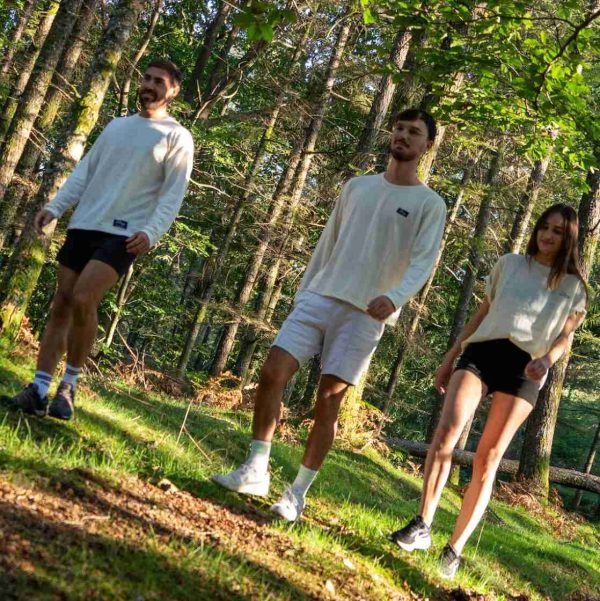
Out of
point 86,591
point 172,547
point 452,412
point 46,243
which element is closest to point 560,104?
point 452,412

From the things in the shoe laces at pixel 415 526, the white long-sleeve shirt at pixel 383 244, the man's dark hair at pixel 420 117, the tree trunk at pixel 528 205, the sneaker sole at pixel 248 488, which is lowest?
the sneaker sole at pixel 248 488

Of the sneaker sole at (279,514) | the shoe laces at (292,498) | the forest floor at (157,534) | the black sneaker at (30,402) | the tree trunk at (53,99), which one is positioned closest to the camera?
the forest floor at (157,534)

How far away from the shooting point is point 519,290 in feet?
15.5

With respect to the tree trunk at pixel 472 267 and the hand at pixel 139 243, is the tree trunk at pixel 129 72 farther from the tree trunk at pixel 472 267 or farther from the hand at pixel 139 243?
the tree trunk at pixel 472 267

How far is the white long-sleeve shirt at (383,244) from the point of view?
4.36 m

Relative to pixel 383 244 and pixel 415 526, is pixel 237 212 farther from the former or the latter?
pixel 415 526

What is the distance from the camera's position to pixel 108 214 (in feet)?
14.9

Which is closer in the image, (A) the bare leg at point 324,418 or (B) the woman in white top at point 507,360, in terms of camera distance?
(A) the bare leg at point 324,418

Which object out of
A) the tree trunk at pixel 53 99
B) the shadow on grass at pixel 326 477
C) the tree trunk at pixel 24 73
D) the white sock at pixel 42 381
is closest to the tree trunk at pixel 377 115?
the tree trunk at pixel 53 99

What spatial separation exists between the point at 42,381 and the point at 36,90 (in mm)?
9023

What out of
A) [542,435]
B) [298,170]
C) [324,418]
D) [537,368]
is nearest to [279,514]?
[324,418]

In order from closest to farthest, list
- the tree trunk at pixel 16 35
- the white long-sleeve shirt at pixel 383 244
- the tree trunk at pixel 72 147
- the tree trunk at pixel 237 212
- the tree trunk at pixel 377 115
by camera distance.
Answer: the white long-sleeve shirt at pixel 383 244, the tree trunk at pixel 72 147, the tree trunk at pixel 377 115, the tree trunk at pixel 16 35, the tree trunk at pixel 237 212

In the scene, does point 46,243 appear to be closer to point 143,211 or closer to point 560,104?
point 143,211

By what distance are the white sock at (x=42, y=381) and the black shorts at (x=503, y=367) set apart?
8.79 feet
